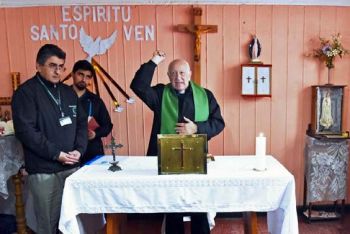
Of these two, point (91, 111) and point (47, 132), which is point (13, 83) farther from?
point (47, 132)

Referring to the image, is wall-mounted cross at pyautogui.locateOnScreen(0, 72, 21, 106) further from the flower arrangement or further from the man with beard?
the flower arrangement

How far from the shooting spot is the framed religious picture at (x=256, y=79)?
278cm

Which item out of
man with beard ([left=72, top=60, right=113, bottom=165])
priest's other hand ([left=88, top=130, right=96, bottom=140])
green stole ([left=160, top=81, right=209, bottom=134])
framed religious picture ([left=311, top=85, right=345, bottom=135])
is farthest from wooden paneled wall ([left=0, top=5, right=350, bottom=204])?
green stole ([left=160, top=81, right=209, bottom=134])

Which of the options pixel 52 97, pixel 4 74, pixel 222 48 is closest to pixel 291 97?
pixel 222 48

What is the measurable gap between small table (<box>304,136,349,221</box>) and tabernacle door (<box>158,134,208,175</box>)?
138 centimetres

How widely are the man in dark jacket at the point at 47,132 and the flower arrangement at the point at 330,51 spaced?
2.03 metres

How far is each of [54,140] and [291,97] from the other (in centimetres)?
198

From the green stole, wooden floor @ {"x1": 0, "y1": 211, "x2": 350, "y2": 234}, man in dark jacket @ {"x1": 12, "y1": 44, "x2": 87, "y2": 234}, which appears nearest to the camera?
man in dark jacket @ {"x1": 12, "y1": 44, "x2": 87, "y2": 234}

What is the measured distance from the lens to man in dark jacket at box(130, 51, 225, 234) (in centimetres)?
212

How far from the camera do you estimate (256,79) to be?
2779mm

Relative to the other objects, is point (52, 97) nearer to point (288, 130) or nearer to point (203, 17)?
point (203, 17)

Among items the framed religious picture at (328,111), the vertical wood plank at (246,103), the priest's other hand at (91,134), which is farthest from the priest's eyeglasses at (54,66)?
the framed religious picture at (328,111)

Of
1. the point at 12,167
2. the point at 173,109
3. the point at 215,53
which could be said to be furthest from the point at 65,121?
the point at 215,53

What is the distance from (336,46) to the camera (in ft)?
8.86
